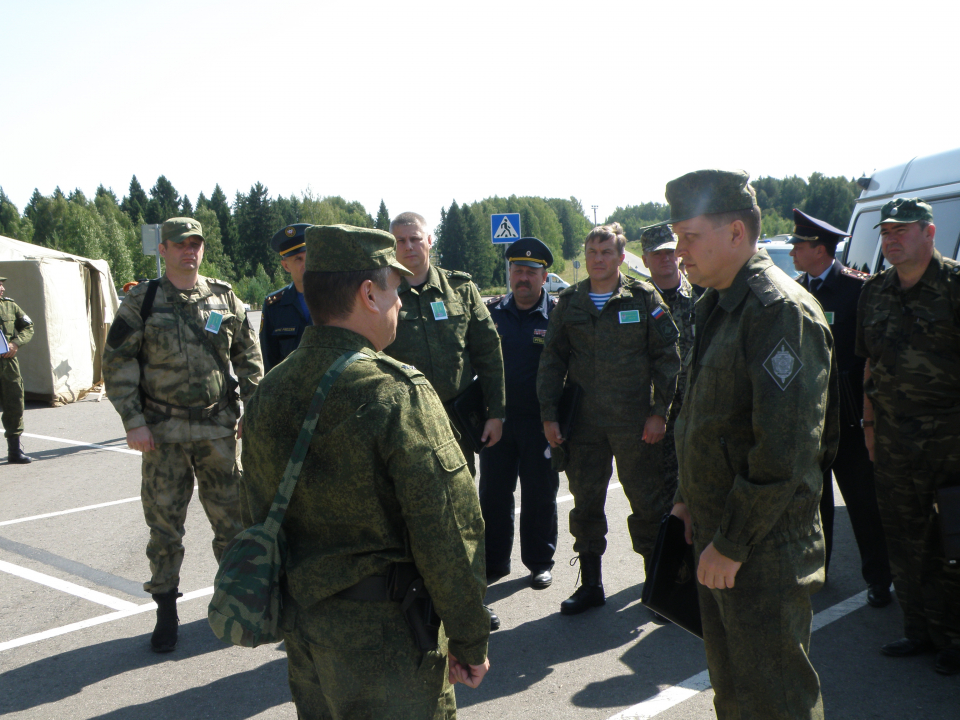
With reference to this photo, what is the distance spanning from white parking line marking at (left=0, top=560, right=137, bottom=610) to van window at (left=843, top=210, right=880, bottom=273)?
5657 mm

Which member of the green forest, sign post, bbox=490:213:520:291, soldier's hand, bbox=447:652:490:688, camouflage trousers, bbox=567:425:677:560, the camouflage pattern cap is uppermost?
the green forest

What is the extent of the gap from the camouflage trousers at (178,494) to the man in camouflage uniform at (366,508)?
236 cm

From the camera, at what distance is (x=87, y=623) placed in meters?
4.29

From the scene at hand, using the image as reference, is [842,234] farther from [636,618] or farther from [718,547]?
[718,547]

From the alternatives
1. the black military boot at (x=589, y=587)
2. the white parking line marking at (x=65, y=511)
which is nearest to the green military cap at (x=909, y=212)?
the black military boot at (x=589, y=587)

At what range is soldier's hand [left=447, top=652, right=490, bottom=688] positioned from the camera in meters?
1.88

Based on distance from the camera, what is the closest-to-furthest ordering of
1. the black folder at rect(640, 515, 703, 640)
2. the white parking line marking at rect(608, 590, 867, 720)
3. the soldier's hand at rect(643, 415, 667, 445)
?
the black folder at rect(640, 515, 703, 640), the white parking line marking at rect(608, 590, 867, 720), the soldier's hand at rect(643, 415, 667, 445)

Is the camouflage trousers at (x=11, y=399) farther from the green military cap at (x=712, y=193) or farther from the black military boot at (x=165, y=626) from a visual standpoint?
the green military cap at (x=712, y=193)

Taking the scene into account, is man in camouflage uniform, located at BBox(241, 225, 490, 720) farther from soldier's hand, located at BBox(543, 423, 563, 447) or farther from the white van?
the white van

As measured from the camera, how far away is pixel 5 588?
483cm

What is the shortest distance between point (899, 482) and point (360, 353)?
3.00 meters

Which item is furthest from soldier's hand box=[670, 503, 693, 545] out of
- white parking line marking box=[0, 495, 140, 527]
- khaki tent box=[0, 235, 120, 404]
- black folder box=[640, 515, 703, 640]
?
khaki tent box=[0, 235, 120, 404]

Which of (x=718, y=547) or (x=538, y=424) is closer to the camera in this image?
(x=718, y=547)

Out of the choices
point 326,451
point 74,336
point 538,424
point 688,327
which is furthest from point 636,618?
point 74,336
